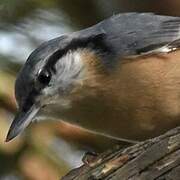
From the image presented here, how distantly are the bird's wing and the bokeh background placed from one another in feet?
0.81

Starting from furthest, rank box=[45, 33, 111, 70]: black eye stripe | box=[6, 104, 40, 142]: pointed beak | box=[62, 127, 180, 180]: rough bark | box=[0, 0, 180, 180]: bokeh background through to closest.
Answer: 1. box=[0, 0, 180, 180]: bokeh background
2. box=[45, 33, 111, 70]: black eye stripe
3. box=[6, 104, 40, 142]: pointed beak
4. box=[62, 127, 180, 180]: rough bark

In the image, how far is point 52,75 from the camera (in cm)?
317

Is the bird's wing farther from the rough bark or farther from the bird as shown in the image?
the rough bark

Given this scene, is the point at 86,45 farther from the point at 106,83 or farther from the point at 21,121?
the point at 21,121

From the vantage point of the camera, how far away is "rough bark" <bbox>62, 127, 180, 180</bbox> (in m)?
2.32

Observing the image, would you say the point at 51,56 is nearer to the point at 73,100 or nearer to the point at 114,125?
the point at 73,100

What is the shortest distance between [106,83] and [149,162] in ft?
2.74

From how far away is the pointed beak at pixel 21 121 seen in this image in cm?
301

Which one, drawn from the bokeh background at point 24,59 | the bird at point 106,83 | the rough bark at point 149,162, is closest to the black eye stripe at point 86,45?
the bird at point 106,83

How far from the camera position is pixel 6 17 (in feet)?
11.4

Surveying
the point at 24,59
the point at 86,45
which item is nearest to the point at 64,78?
the point at 86,45

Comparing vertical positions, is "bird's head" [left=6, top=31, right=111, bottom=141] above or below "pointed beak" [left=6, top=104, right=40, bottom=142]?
above

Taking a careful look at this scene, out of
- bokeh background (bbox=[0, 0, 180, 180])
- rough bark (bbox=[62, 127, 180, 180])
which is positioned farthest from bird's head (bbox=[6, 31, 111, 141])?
rough bark (bbox=[62, 127, 180, 180])

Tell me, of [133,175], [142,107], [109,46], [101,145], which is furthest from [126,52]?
[133,175]
